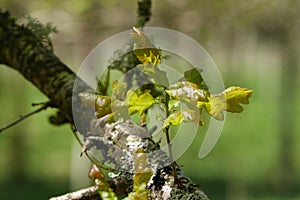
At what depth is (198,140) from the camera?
12.2 meters

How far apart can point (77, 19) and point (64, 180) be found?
8.52 feet

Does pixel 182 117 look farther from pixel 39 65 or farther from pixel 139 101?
pixel 39 65

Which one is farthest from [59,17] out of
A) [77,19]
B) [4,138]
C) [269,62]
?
[269,62]

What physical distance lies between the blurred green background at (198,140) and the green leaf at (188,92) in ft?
18.8

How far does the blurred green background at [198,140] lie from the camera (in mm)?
8250

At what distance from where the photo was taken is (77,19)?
30.2ft

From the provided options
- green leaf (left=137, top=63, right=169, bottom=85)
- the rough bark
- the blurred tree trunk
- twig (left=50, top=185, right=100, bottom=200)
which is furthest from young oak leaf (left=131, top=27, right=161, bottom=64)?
the blurred tree trunk

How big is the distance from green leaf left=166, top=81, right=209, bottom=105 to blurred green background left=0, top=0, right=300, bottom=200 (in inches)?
226

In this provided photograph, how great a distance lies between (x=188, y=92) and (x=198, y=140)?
38.3ft

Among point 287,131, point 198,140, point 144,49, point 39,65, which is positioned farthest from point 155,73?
point 198,140

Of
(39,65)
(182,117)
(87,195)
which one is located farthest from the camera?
(39,65)

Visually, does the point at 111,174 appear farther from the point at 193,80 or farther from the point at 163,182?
the point at 193,80

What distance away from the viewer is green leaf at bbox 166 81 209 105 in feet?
1.86

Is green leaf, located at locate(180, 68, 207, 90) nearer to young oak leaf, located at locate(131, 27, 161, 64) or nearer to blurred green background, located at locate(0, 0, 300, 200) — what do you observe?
young oak leaf, located at locate(131, 27, 161, 64)
